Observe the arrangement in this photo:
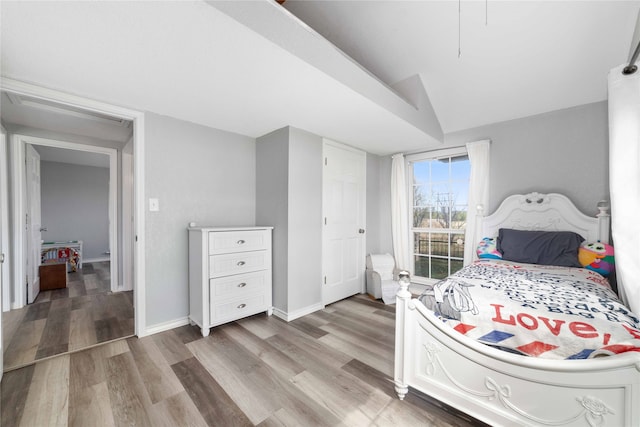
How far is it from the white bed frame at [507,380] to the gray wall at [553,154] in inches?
85.0

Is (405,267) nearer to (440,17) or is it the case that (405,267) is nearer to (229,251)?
(229,251)

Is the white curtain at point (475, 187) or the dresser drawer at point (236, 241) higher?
the white curtain at point (475, 187)

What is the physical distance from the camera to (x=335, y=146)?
127 inches

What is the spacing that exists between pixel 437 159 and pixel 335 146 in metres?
1.45

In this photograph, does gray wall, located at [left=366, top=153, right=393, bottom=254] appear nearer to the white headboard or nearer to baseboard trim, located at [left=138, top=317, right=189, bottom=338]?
the white headboard

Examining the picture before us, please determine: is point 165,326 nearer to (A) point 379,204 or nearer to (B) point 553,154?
(A) point 379,204

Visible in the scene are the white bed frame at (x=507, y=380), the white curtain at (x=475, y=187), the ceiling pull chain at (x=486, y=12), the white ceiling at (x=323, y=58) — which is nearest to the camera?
the white bed frame at (x=507, y=380)

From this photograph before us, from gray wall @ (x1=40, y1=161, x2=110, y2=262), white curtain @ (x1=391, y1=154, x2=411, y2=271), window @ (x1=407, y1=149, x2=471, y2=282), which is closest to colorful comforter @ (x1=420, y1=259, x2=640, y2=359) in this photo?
window @ (x1=407, y1=149, x2=471, y2=282)

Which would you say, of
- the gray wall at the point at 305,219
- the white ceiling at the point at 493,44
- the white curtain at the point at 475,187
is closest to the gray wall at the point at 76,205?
the gray wall at the point at 305,219

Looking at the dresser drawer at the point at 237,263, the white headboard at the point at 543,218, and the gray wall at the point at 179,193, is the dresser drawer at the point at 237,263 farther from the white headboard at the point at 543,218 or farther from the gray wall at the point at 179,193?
the white headboard at the point at 543,218

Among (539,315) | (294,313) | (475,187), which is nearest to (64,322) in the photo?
(294,313)

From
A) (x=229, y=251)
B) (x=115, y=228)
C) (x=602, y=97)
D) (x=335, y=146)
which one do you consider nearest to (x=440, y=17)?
(x=335, y=146)

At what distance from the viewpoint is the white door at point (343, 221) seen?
10.4 ft

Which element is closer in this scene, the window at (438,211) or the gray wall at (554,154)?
the gray wall at (554,154)
